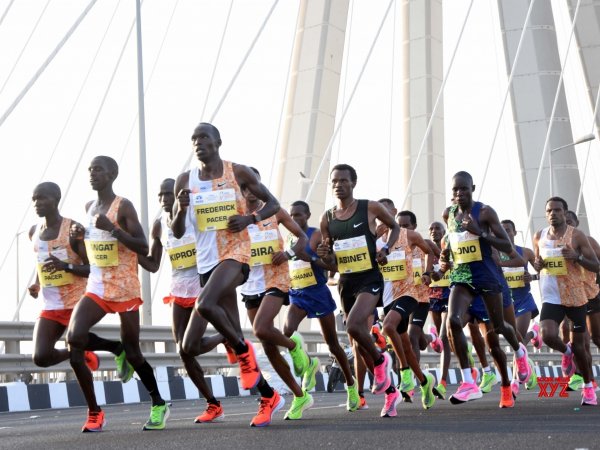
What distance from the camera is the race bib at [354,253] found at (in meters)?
11.0

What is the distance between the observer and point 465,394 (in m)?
11.4

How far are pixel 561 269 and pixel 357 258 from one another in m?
3.18

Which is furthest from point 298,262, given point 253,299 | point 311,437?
point 311,437

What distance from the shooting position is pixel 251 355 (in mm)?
9008

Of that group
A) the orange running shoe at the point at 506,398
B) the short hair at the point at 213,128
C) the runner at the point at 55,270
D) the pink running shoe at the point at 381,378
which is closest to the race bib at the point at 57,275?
the runner at the point at 55,270

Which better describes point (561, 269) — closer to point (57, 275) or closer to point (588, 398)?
point (588, 398)

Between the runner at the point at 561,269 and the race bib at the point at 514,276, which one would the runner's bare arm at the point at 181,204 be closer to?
the runner at the point at 561,269

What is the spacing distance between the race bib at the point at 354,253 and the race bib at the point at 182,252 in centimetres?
118

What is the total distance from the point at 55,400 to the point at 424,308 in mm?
4474

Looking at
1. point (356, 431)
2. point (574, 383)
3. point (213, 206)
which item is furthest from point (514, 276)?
point (356, 431)

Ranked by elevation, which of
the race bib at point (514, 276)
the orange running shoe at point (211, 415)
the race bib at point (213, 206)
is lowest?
the orange running shoe at point (211, 415)

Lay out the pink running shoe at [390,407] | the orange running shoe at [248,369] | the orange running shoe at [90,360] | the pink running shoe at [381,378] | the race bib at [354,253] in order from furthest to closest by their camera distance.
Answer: the race bib at [354,253]
the pink running shoe at [381,378]
the pink running shoe at [390,407]
the orange running shoe at [90,360]
the orange running shoe at [248,369]

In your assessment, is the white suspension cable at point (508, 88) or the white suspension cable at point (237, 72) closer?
A: the white suspension cable at point (237, 72)

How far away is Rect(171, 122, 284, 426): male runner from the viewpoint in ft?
29.5
